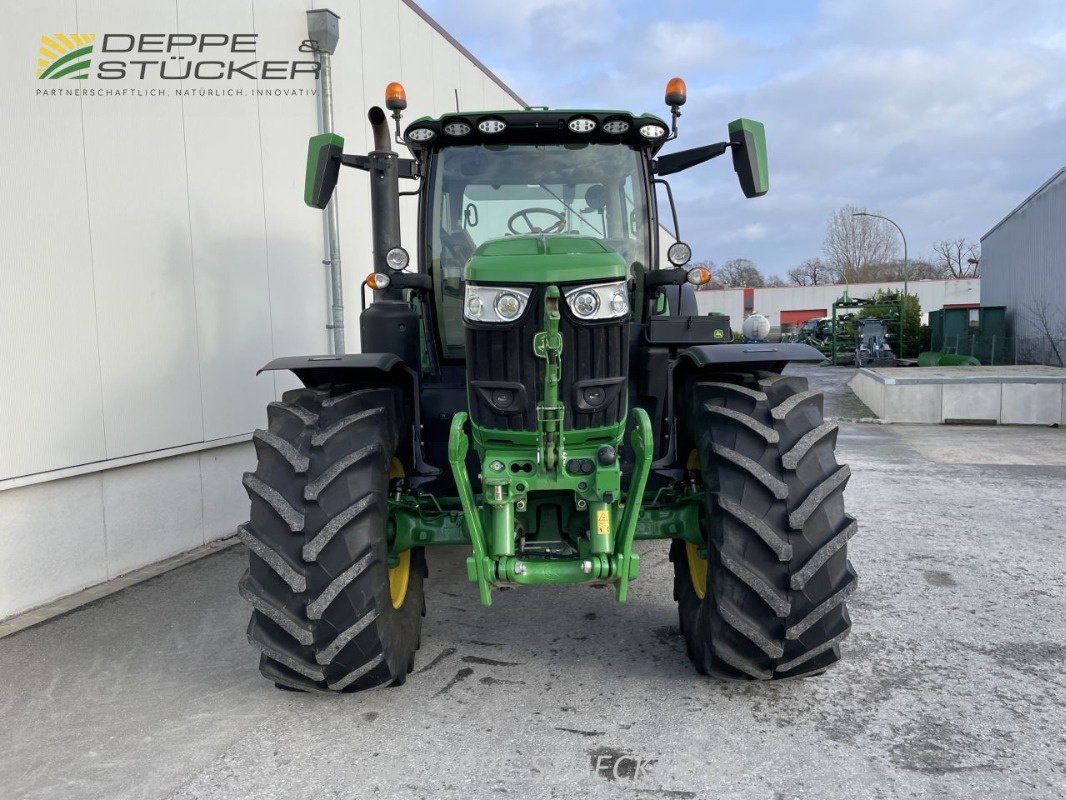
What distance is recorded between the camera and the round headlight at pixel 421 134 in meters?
3.81

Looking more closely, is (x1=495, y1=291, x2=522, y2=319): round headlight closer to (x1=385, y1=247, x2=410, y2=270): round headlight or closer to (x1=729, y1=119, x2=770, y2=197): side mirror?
(x1=385, y1=247, x2=410, y2=270): round headlight

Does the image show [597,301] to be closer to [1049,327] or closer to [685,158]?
[685,158]

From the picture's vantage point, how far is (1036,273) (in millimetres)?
21984

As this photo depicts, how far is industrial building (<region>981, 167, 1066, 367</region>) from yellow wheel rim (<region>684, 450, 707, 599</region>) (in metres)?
18.9

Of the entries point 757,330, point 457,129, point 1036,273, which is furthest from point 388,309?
point 1036,273

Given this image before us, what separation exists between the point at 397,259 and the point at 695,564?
6.36 ft

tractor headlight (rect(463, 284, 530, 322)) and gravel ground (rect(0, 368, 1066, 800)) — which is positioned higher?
tractor headlight (rect(463, 284, 530, 322))

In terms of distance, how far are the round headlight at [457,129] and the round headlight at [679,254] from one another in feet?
3.66

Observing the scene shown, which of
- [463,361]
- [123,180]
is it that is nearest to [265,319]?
[123,180]

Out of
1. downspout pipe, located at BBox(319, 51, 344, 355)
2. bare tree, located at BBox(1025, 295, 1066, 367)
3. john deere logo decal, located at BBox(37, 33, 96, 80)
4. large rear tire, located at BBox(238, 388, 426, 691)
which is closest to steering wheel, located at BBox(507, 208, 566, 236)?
large rear tire, located at BBox(238, 388, 426, 691)

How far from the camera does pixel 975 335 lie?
957 inches

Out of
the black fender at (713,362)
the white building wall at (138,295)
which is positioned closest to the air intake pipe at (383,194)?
the black fender at (713,362)

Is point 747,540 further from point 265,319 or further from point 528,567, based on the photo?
point 265,319

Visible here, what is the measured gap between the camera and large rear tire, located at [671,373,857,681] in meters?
3.02
